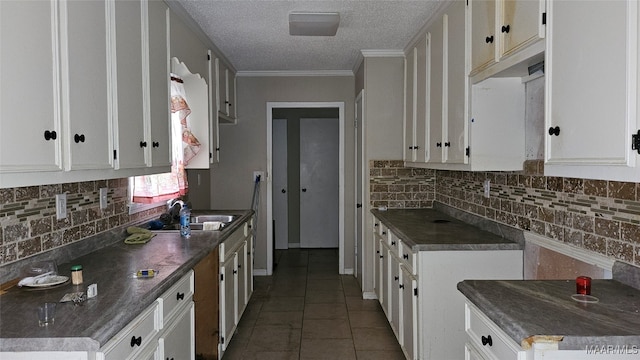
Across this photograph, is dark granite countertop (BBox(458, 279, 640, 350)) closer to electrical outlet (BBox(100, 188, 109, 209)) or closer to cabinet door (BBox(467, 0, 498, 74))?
cabinet door (BBox(467, 0, 498, 74))

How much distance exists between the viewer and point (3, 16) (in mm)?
1346

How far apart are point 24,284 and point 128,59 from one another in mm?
1108

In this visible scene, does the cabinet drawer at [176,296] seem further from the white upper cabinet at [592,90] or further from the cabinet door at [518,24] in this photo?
the cabinet door at [518,24]

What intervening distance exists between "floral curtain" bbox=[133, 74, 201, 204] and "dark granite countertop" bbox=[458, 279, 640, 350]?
2.13m

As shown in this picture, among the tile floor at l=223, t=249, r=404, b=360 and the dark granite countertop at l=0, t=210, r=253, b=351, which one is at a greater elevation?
the dark granite countertop at l=0, t=210, r=253, b=351

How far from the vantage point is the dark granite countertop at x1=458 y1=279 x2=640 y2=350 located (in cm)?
125

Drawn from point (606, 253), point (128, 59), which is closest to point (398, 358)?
point (606, 253)

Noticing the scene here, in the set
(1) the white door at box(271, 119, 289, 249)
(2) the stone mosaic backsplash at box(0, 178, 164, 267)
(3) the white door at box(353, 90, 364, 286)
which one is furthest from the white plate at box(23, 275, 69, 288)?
(1) the white door at box(271, 119, 289, 249)

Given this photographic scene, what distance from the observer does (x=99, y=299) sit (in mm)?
1559

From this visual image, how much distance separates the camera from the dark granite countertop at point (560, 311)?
125 centimetres

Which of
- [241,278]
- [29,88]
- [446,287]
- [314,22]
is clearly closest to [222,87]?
[314,22]

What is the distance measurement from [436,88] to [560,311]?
201cm

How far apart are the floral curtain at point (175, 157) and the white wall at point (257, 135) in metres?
1.58

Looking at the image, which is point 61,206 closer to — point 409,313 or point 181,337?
point 181,337
